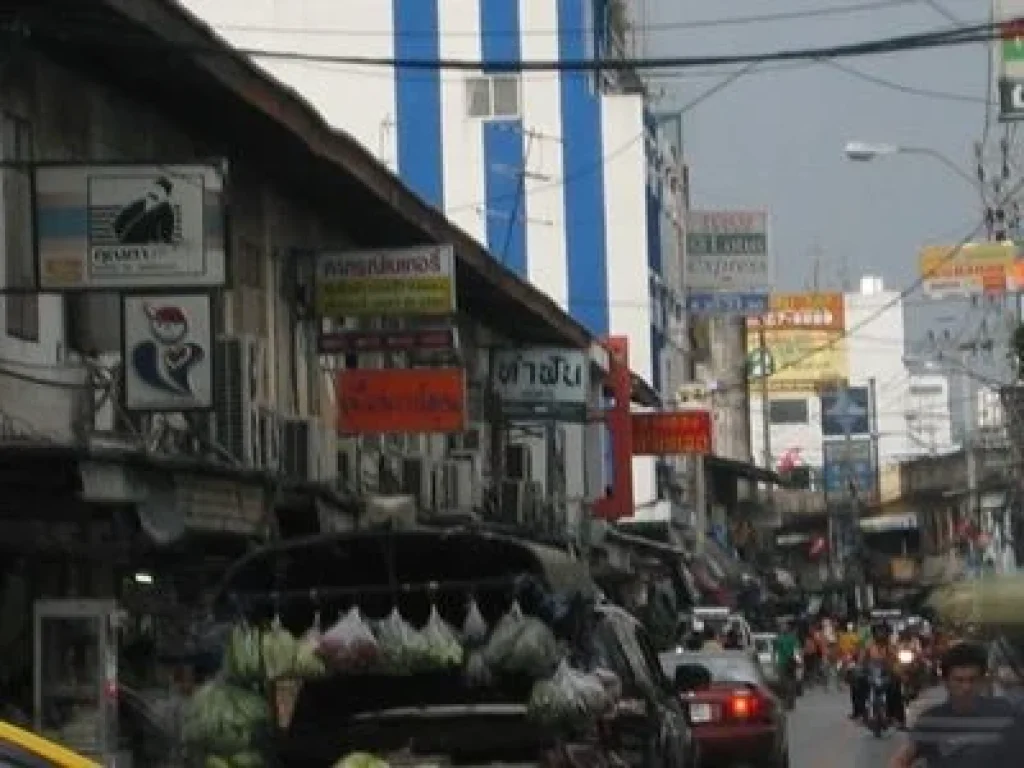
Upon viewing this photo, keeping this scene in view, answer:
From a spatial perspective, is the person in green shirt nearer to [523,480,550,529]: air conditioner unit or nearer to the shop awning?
[523,480,550,529]: air conditioner unit

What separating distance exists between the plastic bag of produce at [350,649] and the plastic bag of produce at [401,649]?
5 centimetres

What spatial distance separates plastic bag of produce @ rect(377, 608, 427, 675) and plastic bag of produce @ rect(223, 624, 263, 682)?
61 cm

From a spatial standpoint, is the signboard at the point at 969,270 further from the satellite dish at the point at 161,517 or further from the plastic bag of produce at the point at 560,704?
the plastic bag of produce at the point at 560,704

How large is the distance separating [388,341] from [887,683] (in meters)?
14.1

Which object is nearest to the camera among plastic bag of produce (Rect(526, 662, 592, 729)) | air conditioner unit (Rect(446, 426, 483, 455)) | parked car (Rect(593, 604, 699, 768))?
plastic bag of produce (Rect(526, 662, 592, 729))

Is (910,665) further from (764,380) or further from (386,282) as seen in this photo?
(764,380)

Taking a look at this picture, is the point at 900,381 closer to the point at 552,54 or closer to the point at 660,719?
the point at 552,54

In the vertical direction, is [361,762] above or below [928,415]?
below

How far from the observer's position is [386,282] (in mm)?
26391

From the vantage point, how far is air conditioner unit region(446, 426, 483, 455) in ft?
118

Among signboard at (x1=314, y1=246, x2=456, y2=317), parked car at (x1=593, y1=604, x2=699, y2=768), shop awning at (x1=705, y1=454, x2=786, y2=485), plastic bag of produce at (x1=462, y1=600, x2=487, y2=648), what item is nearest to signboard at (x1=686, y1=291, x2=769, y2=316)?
shop awning at (x1=705, y1=454, x2=786, y2=485)

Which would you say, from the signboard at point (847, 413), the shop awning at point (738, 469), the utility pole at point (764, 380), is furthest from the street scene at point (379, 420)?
the signboard at point (847, 413)

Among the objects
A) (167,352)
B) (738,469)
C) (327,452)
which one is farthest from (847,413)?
(167,352)

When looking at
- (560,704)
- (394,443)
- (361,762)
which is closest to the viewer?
(361,762)
